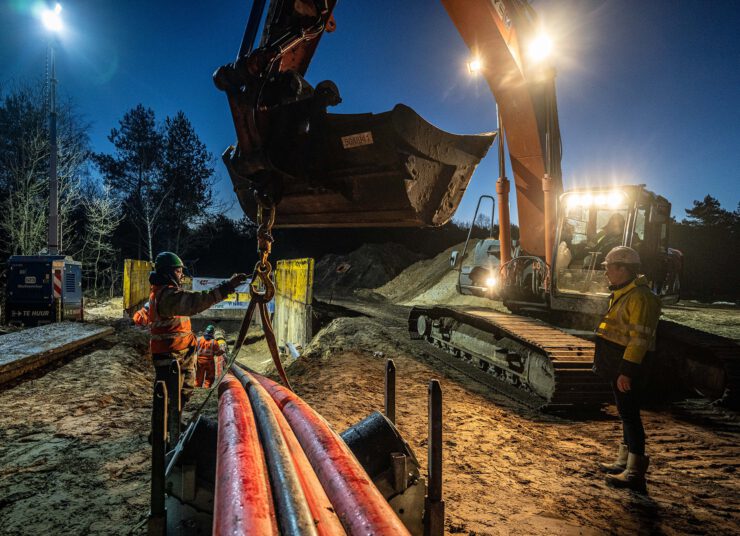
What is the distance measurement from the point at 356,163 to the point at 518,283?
18.7 feet

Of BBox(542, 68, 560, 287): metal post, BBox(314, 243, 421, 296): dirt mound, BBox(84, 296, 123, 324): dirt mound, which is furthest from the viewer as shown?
BBox(314, 243, 421, 296): dirt mound

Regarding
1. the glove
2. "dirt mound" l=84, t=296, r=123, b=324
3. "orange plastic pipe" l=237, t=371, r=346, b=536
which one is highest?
the glove

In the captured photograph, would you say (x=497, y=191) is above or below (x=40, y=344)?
above

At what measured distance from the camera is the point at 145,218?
3134cm

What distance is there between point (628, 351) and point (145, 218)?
3381cm

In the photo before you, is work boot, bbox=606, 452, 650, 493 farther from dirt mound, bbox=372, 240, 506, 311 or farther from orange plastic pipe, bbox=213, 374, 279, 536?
dirt mound, bbox=372, 240, 506, 311

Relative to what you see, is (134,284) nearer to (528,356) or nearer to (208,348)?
(208,348)

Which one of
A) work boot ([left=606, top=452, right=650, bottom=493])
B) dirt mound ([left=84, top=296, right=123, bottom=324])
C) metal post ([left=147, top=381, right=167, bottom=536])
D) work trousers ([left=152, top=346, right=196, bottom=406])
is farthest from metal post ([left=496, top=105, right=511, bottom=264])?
dirt mound ([left=84, top=296, right=123, bottom=324])

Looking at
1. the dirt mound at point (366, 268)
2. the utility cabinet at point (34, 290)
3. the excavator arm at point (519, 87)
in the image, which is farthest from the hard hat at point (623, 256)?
the dirt mound at point (366, 268)

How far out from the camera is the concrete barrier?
10906 millimetres

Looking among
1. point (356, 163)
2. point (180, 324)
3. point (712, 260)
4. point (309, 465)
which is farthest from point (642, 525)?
point (712, 260)

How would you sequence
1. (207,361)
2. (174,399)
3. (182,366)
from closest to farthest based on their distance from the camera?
(174,399)
(182,366)
(207,361)

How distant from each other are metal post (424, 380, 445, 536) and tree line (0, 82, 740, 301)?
71.1 ft

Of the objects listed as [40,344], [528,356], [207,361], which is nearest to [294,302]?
[207,361]
